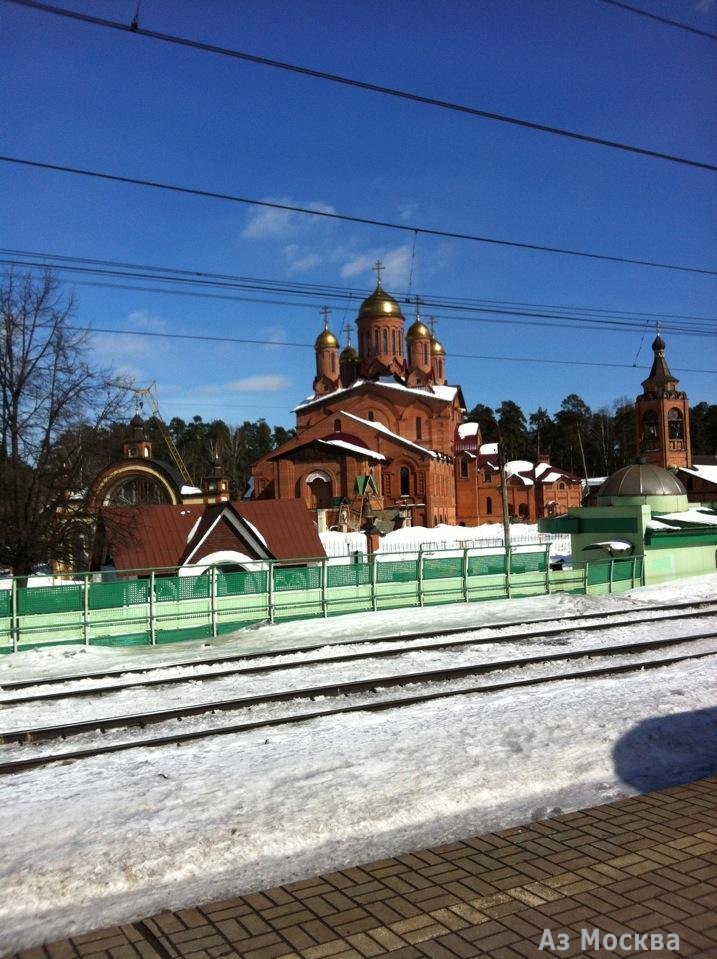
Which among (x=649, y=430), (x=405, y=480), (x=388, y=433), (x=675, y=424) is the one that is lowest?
(x=405, y=480)

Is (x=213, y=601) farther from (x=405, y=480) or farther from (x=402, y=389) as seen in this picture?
(x=402, y=389)

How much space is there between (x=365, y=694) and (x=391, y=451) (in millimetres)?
46182

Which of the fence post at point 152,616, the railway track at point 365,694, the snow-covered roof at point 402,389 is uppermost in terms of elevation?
the snow-covered roof at point 402,389

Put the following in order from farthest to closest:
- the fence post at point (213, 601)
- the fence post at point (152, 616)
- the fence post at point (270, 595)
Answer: the fence post at point (270, 595) → the fence post at point (213, 601) → the fence post at point (152, 616)

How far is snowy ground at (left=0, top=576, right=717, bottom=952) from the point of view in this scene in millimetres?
5289

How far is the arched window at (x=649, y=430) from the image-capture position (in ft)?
172

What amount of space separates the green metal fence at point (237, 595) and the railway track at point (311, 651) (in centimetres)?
246

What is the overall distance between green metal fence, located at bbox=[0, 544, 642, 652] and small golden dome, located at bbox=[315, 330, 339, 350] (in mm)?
55846

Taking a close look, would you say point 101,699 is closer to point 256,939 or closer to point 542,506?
point 256,939

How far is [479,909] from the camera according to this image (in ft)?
15.0

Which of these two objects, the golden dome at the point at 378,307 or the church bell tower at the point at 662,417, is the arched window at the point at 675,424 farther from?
the golden dome at the point at 378,307

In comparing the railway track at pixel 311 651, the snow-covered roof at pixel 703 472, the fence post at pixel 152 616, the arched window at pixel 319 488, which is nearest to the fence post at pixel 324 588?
the railway track at pixel 311 651

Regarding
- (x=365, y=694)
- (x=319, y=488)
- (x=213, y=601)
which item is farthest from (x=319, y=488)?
(x=365, y=694)

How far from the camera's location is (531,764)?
23.6 feet
